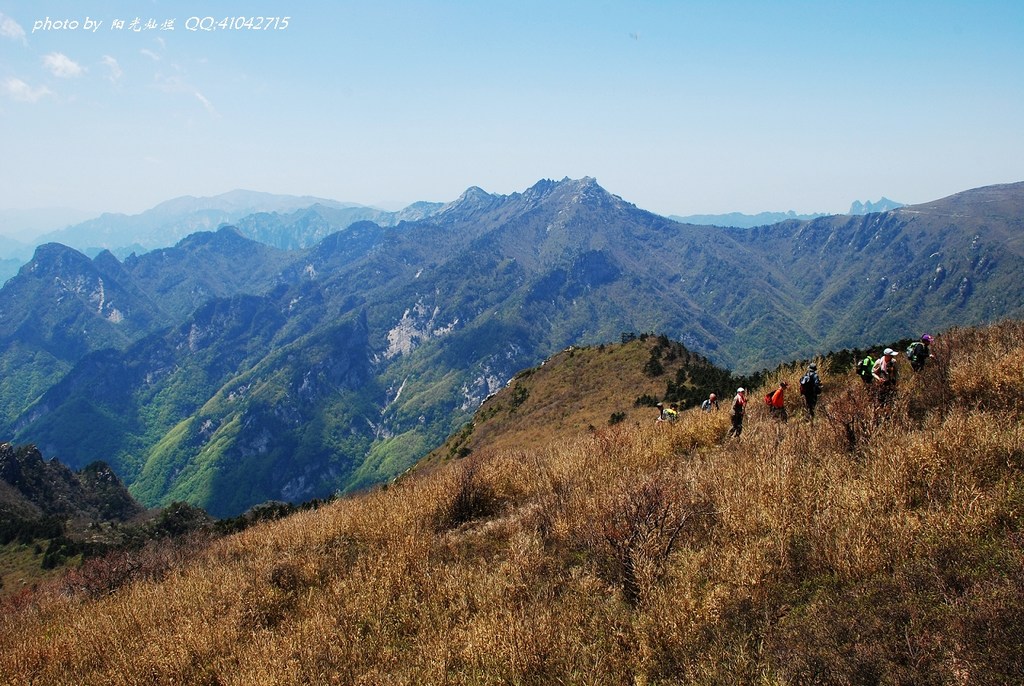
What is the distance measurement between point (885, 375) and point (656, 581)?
10.3 metres

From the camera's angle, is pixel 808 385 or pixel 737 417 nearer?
pixel 737 417

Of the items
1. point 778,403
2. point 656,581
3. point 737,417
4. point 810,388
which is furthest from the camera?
point 778,403

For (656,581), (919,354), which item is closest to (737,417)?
(919,354)

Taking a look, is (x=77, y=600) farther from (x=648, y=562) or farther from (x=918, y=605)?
(x=918, y=605)

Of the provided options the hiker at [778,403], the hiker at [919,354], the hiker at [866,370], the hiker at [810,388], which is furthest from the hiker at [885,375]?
the hiker at [778,403]

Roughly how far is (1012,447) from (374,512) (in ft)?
32.3

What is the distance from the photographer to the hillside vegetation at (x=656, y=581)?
190 inches

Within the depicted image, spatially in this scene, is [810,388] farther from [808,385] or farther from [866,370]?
[866,370]

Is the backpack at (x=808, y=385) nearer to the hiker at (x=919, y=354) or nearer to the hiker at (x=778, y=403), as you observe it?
the hiker at (x=778, y=403)

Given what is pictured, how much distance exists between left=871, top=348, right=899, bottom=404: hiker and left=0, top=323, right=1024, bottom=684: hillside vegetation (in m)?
0.67

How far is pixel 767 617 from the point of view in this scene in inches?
204

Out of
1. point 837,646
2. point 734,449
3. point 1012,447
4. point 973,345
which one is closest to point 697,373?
point 973,345

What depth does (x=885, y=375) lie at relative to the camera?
42.6 feet

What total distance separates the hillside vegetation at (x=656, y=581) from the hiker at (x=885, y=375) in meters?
0.67
